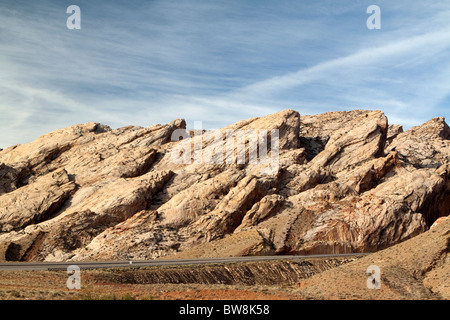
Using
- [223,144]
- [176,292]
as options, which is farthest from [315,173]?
[176,292]

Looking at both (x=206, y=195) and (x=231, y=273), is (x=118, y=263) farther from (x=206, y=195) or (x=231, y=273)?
(x=206, y=195)

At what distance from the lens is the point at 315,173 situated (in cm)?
7981

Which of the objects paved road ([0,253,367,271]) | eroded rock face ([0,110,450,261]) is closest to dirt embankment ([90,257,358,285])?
paved road ([0,253,367,271])

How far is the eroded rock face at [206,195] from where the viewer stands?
6581 cm

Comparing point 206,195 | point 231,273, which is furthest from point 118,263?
point 206,195

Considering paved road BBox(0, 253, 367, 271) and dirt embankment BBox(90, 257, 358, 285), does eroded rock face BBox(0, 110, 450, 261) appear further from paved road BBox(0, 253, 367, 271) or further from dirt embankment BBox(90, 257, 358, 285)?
dirt embankment BBox(90, 257, 358, 285)

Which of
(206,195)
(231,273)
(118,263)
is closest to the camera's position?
(231,273)

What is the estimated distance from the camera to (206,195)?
73062mm

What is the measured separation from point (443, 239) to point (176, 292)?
2656 centimetres

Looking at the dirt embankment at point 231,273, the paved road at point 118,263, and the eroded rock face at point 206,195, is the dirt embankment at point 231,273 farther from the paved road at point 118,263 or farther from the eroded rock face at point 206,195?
the eroded rock face at point 206,195

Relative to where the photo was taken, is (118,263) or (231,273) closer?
(231,273)

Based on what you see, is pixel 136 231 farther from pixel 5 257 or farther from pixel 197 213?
pixel 5 257

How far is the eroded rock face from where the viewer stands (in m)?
65.8

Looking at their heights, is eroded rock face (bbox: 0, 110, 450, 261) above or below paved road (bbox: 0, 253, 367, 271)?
above
